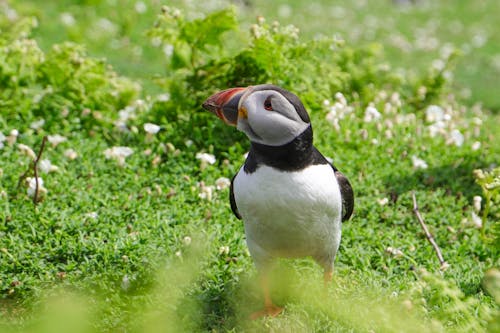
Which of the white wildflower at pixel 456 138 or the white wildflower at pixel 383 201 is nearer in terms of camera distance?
the white wildflower at pixel 383 201

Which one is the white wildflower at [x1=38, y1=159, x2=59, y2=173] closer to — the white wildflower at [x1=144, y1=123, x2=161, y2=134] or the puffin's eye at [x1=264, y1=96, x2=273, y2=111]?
the white wildflower at [x1=144, y1=123, x2=161, y2=134]

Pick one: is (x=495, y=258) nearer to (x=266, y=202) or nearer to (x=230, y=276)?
(x=230, y=276)

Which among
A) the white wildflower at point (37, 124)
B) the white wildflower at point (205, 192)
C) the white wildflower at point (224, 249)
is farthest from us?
the white wildflower at point (37, 124)

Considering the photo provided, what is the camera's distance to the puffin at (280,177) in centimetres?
325

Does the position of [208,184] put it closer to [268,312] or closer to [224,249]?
[224,249]

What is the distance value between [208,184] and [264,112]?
2.42 m

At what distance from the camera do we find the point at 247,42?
6094 millimetres

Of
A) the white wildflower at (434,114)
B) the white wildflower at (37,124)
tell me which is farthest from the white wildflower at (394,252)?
the white wildflower at (37,124)

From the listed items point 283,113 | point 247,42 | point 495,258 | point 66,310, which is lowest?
point 495,258

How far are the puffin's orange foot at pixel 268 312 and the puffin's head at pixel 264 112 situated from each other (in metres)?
1.18

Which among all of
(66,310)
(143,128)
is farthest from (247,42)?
(66,310)

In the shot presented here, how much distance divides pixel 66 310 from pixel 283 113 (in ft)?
8.05

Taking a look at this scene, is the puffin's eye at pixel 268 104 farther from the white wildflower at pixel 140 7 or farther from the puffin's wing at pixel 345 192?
the white wildflower at pixel 140 7

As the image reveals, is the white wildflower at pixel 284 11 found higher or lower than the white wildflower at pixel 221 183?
lower
